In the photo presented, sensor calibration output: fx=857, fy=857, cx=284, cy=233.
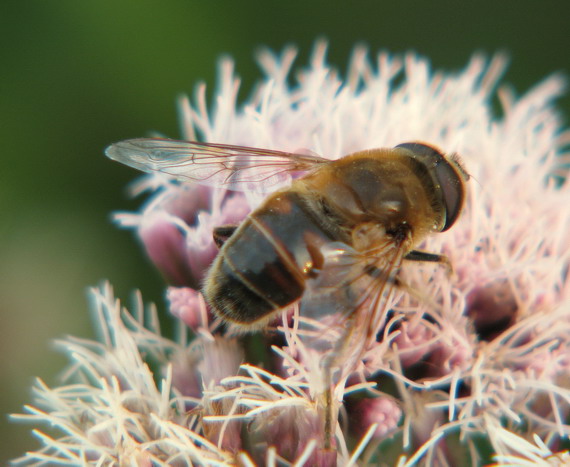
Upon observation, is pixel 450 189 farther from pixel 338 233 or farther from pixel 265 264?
pixel 265 264

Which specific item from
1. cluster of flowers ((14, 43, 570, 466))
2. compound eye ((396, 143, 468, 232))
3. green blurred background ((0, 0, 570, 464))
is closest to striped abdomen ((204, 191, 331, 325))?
cluster of flowers ((14, 43, 570, 466))

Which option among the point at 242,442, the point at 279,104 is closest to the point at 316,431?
the point at 242,442

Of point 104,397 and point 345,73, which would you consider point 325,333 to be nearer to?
point 104,397

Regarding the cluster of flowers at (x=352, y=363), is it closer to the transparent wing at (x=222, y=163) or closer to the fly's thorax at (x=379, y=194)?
the transparent wing at (x=222, y=163)

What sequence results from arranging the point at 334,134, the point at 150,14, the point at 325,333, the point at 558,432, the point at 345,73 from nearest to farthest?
the point at 325,333 < the point at 558,432 < the point at 334,134 < the point at 150,14 < the point at 345,73

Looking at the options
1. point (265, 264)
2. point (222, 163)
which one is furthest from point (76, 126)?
point (265, 264)

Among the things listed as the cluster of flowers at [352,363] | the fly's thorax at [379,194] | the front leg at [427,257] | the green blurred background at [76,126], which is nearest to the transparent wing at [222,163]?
the cluster of flowers at [352,363]
